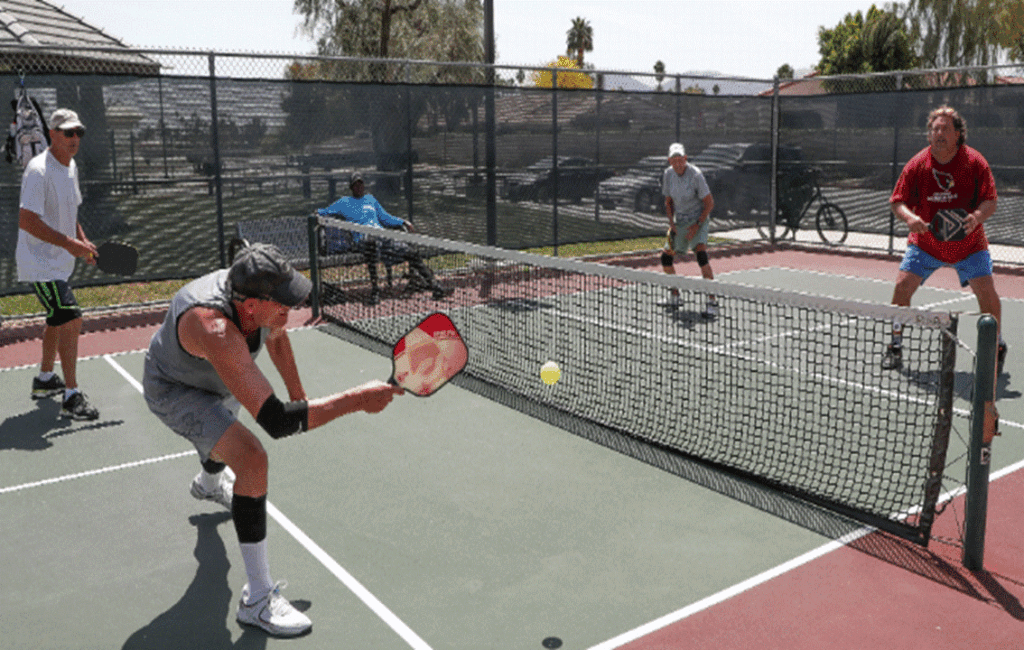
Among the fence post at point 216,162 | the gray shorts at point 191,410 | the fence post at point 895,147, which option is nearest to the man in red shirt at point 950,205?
the gray shorts at point 191,410

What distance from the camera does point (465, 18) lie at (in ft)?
101

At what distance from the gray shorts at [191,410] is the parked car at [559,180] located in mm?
10292

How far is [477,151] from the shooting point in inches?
539

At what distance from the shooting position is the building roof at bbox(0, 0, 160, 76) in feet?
39.4

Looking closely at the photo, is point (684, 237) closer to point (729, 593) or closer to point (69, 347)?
point (69, 347)

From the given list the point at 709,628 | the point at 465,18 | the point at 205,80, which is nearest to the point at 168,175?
the point at 205,80

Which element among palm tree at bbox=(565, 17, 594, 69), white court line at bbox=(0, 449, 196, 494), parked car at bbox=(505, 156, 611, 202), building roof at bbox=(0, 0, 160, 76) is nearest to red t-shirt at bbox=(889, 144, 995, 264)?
white court line at bbox=(0, 449, 196, 494)

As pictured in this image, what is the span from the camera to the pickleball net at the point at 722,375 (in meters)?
5.24

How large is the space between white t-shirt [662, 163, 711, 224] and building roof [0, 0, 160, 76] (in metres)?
6.81

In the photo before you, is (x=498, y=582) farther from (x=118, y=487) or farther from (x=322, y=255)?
(x=322, y=255)

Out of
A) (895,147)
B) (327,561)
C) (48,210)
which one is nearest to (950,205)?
(327,561)

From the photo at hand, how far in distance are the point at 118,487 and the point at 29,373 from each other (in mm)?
3613

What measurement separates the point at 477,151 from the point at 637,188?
3426 millimetres

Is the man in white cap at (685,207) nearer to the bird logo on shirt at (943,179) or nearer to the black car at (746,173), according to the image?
the bird logo on shirt at (943,179)
